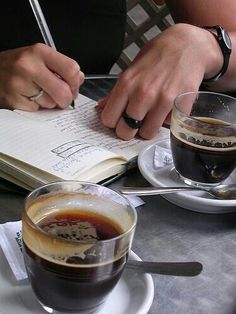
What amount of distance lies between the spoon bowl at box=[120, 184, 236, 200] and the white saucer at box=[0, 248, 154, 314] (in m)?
0.13

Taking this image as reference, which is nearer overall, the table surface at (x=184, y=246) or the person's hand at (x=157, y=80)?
the table surface at (x=184, y=246)

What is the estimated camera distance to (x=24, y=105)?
646mm

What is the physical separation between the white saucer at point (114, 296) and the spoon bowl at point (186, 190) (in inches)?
5.0

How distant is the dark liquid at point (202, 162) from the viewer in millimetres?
540

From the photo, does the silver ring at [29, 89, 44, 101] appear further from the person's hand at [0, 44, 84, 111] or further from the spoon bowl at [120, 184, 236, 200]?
the spoon bowl at [120, 184, 236, 200]

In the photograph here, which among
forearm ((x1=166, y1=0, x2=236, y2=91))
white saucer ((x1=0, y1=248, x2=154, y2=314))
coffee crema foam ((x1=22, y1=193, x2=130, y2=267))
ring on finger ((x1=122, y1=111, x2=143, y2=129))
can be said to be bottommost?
forearm ((x1=166, y1=0, x2=236, y2=91))

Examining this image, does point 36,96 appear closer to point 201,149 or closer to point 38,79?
point 38,79

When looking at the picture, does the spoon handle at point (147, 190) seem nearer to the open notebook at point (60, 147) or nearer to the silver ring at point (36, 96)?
the open notebook at point (60, 147)

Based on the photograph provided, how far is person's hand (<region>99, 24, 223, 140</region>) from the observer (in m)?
0.63

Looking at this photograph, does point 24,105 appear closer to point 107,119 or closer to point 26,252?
point 107,119

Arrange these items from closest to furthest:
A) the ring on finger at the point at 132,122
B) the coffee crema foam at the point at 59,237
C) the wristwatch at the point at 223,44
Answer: the coffee crema foam at the point at 59,237 → the ring on finger at the point at 132,122 → the wristwatch at the point at 223,44

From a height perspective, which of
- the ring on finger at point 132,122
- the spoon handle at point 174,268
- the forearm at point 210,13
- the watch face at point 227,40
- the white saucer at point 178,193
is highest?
the spoon handle at point 174,268

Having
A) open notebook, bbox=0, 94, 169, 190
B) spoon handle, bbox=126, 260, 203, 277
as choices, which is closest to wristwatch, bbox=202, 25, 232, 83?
open notebook, bbox=0, 94, 169, 190

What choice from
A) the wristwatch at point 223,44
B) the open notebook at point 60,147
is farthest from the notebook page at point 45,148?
the wristwatch at point 223,44
